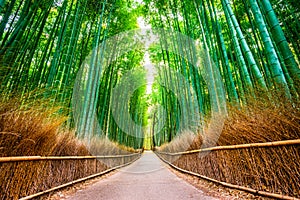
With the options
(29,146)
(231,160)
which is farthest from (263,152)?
(29,146)

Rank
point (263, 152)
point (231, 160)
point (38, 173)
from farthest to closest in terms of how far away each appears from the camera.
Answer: point (231, 160) < point (38, 173) < point (263, 152)

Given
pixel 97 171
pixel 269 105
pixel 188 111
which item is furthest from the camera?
pixel 188 111

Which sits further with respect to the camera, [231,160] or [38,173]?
[231,160]

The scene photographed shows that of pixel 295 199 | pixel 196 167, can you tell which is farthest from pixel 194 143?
pixel 295 199

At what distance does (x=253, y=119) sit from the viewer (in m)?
2.38

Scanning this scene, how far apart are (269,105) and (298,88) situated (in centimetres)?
43

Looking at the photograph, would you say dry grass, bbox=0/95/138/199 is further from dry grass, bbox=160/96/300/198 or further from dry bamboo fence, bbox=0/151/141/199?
dry grass, bbox=160/96/300/198

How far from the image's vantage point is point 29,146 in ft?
7.38

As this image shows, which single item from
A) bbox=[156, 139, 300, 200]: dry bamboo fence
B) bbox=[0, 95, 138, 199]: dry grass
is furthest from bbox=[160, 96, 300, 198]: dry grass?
bbox=[0, 95, 138, 199]: dry grass

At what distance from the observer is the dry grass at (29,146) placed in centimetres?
185

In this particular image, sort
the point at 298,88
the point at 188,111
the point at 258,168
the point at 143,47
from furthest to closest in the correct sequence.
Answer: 1. the point at 143,47
2. the point at 188,111
3. the point at 258,168
4. the point at 298,88

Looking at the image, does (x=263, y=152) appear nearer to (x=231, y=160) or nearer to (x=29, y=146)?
(x=231, y=160)

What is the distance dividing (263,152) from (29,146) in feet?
8.11

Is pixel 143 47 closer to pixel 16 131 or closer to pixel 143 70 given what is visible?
pixel 143 70
